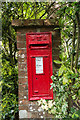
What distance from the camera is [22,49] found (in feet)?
8.26

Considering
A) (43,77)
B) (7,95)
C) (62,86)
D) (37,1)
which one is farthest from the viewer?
(7,95)

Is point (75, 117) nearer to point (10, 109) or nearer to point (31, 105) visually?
point (31, 105)

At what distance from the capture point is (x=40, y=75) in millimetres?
2477

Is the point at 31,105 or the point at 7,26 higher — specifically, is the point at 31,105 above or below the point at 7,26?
below

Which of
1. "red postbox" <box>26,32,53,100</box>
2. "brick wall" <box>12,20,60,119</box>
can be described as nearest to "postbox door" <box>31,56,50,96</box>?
"red postbox" <box>26,32,53,100</box>

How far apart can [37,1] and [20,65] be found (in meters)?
1.45

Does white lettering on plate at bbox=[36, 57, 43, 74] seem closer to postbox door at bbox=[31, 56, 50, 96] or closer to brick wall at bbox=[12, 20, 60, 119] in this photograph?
postbox door at bbox=[31, 56, 50, 96]

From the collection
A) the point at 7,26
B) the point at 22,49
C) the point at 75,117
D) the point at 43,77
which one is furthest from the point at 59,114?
the point at 7,26

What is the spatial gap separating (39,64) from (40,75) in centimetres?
19

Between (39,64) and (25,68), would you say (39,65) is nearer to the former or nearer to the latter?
(39,64)

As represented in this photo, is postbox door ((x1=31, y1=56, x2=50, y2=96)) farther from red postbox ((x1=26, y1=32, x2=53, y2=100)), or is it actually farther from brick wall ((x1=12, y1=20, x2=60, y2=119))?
brick wall ((x1=12, y1=20, x2=60, y2=119))

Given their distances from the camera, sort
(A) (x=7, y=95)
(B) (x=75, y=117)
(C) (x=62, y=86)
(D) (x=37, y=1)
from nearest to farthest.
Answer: (B) (x=75, y=117)
(C) (x=62, y=86)
(D) (x=37, y=1)
(A) (x=7, y=95)

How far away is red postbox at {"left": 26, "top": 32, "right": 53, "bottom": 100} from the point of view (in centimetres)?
245

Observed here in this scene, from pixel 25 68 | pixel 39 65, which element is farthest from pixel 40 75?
pixel 25 68
